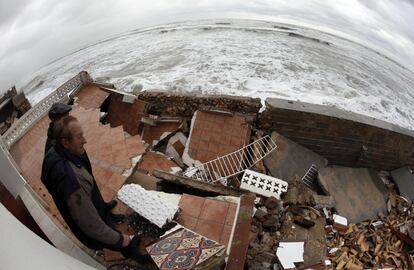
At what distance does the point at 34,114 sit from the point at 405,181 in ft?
23.3

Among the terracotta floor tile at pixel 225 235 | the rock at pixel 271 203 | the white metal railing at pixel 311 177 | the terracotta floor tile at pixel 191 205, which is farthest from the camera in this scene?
the white metal railing at pixel 311 177

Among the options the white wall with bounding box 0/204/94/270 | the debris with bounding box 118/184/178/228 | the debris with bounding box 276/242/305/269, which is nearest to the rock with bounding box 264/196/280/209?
the debris with bounding box 276/242/305/269

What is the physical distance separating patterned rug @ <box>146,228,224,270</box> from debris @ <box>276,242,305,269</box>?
1.83m

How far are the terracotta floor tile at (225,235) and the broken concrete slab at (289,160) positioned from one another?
122 inches

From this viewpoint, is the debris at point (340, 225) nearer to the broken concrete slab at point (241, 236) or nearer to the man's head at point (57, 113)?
the broken concrete slab at point (241, 236)

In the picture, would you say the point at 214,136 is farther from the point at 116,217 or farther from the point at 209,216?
the point at 116,217

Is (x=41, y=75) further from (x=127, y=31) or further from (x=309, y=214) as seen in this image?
(x=309, y=214)

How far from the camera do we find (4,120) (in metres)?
7.16

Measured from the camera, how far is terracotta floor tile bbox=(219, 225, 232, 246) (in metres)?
3.57

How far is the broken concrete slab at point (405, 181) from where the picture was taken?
733 centimetres

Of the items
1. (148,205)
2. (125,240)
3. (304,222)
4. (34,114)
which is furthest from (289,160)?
(34,114)

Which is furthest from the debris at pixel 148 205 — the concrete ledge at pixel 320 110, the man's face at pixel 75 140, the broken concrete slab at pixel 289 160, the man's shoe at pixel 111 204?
the concrete ledge at pixel 320 110

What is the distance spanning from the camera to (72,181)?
9.52ft

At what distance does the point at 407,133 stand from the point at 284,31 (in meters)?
13.1
